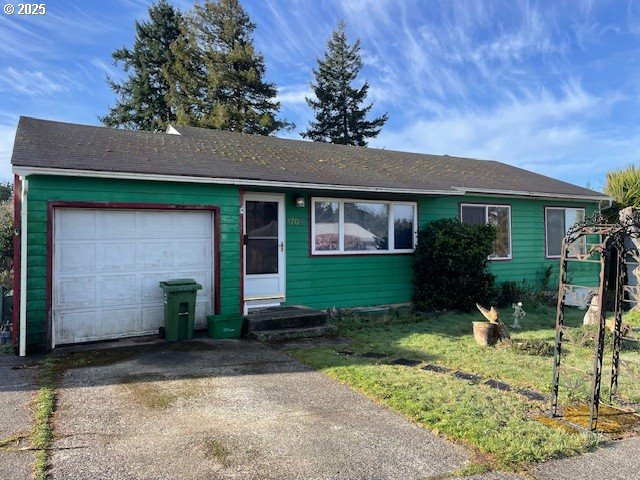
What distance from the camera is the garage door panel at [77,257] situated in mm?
6742

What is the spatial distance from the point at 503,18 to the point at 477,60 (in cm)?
551

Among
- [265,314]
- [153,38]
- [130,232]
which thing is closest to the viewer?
[130,232]

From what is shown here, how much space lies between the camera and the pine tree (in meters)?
32.0

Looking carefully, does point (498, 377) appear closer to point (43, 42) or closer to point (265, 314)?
point (265, 314)

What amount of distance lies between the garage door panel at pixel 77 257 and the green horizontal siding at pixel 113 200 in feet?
1.04

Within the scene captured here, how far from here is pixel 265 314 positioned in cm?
783

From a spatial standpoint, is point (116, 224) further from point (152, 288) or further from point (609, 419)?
point (609, 419)

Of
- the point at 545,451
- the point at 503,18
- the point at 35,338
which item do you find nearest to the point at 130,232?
the point at 35,338

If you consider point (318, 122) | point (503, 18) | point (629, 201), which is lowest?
point (629, 201)

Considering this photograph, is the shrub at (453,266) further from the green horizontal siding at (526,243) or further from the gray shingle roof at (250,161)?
the green horizontal siding at (526,243)

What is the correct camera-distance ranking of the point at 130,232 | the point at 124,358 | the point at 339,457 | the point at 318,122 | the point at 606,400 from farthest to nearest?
the point at 318,122, the point at 130,232, the point at 124,358, the point at 606,400, the point at 339,457

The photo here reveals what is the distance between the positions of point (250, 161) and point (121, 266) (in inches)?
127

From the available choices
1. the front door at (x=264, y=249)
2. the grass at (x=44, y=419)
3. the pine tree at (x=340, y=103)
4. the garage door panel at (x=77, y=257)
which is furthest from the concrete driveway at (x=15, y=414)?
the pine tree at (x=340, y=103)

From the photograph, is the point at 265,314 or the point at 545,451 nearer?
the point at 545,451
